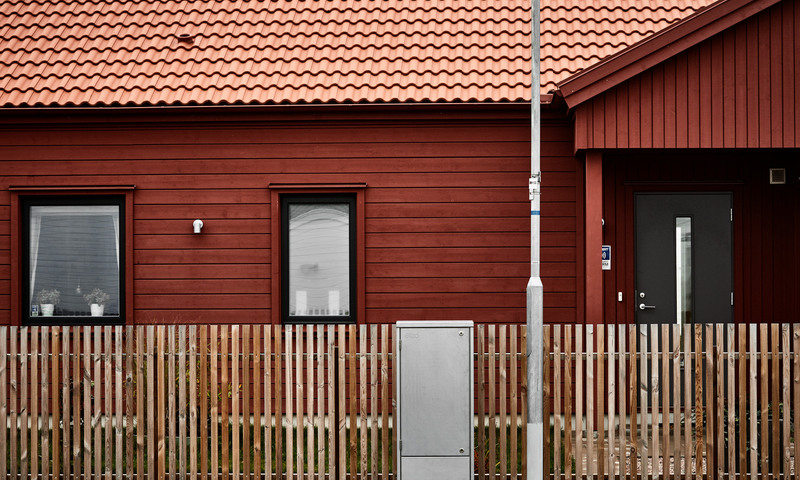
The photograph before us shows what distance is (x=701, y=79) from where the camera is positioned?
26.5 ft

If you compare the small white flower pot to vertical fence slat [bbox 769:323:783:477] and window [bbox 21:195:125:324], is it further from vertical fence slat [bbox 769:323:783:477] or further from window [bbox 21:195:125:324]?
vertical fence slat [bbox 769:323:783:477]

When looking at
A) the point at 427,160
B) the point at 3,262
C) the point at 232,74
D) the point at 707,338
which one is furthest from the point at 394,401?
the point at 3,262

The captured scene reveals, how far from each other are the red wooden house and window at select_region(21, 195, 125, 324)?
0.02 m

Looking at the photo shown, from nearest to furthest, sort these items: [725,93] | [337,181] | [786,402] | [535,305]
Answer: [535,305] < [786,402] < [725,93] < [337,181]

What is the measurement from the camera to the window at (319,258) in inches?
378

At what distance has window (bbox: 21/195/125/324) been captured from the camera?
32.1 ft

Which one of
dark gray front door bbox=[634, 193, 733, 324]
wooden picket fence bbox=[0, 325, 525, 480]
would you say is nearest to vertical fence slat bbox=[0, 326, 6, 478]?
wooden picket fence bbox=[0, 325, 525, 480]

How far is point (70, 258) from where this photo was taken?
981cm

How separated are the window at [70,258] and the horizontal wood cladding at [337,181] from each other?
246 mm

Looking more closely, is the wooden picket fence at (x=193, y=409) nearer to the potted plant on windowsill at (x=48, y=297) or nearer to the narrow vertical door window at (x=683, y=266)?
the potted plant on windowsill at (x=48, y=297)

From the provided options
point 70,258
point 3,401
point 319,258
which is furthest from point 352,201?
point 3,401

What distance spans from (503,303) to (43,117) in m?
5.88

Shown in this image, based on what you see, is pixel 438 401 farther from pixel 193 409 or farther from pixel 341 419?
pixel 193 409

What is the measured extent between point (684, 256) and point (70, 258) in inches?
291
